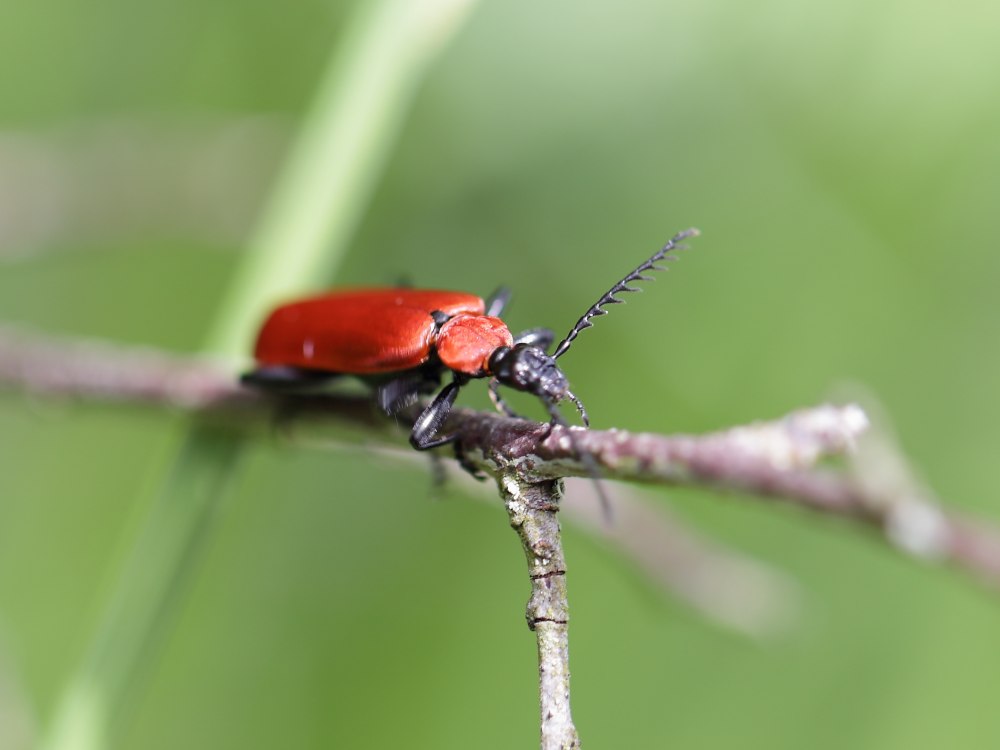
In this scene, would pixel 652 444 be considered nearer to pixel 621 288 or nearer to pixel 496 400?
pixel 621 288

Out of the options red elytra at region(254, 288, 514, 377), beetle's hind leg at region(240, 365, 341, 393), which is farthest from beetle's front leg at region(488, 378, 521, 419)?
beetle's hind leg at region(240, 365, 341, 393)

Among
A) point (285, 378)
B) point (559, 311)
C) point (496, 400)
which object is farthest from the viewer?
point (559, 311)

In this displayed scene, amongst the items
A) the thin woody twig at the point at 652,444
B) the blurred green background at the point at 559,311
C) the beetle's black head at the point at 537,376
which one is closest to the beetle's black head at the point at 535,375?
the beetle's black head at the point at 537,376

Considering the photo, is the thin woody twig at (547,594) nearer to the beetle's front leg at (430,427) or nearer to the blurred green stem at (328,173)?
the beetle's front leg at (430,427)

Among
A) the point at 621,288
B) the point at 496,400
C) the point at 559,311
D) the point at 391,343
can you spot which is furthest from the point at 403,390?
the point at 559,311

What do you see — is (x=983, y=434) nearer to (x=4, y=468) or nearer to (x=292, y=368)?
(x=292, y=368)
